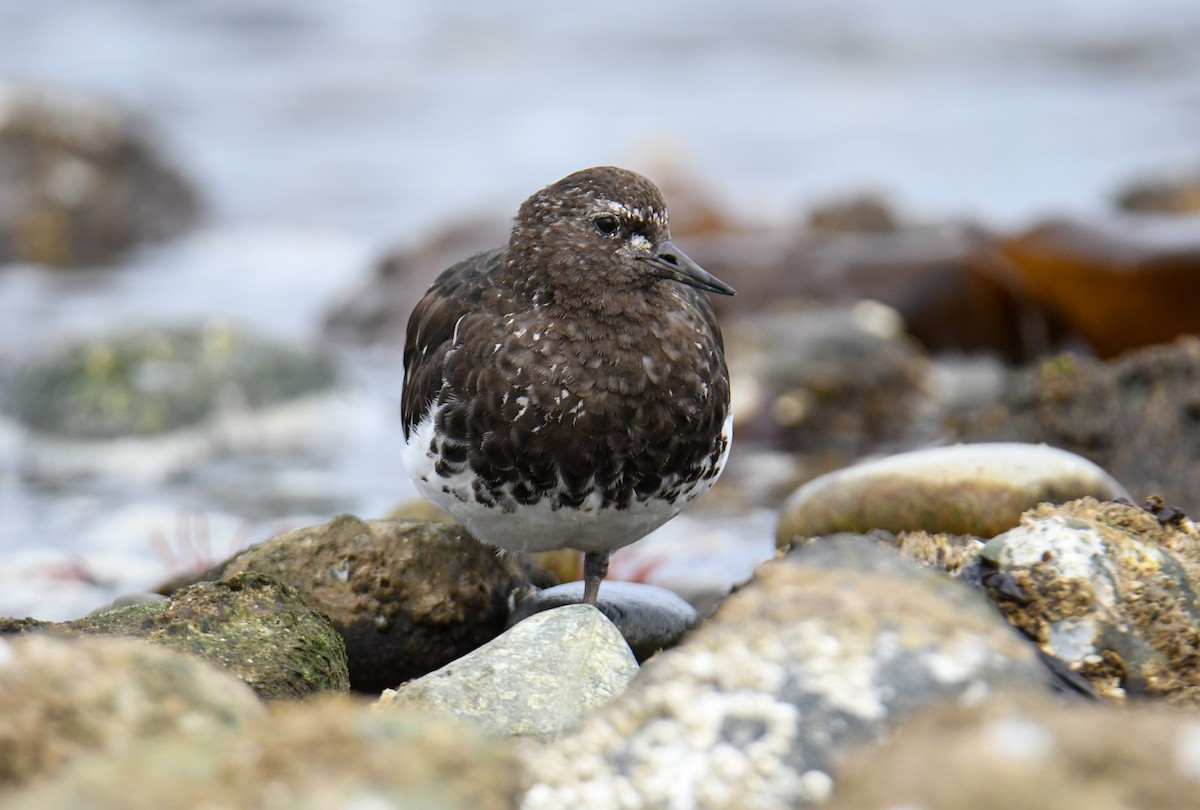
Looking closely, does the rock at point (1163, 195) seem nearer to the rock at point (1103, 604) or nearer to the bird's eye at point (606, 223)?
the bird's eye at point (606, 223)

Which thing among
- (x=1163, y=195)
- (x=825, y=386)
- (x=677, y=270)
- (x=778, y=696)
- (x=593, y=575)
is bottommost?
(x=825, y=386)

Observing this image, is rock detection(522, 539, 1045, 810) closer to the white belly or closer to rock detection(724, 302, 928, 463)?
the white belly

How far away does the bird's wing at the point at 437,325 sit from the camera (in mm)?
4391

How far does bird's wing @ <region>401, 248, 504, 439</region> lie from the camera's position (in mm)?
4391

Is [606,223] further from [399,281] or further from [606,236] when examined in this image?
[399,281]

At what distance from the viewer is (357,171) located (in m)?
18.0

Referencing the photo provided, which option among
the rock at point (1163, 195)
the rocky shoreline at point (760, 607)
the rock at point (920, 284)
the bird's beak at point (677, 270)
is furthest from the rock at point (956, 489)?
the rock at point (1163, 195)

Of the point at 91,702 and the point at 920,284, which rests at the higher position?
the point at 91,702

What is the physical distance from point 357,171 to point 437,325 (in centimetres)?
1401

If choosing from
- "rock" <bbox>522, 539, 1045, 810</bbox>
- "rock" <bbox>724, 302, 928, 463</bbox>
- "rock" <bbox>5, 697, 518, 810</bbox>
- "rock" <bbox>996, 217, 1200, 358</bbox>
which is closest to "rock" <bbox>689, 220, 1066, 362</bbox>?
"rock" <bbox>996, 217, 1200, 358</bbox>

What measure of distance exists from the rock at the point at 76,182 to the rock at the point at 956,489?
1096 centimetres

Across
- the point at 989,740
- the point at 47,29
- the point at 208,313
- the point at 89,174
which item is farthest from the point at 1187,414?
the point at 47,29

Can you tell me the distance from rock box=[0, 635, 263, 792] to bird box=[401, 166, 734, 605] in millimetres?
1577

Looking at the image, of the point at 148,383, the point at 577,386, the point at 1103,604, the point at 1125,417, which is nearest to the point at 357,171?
the point at 148,383
